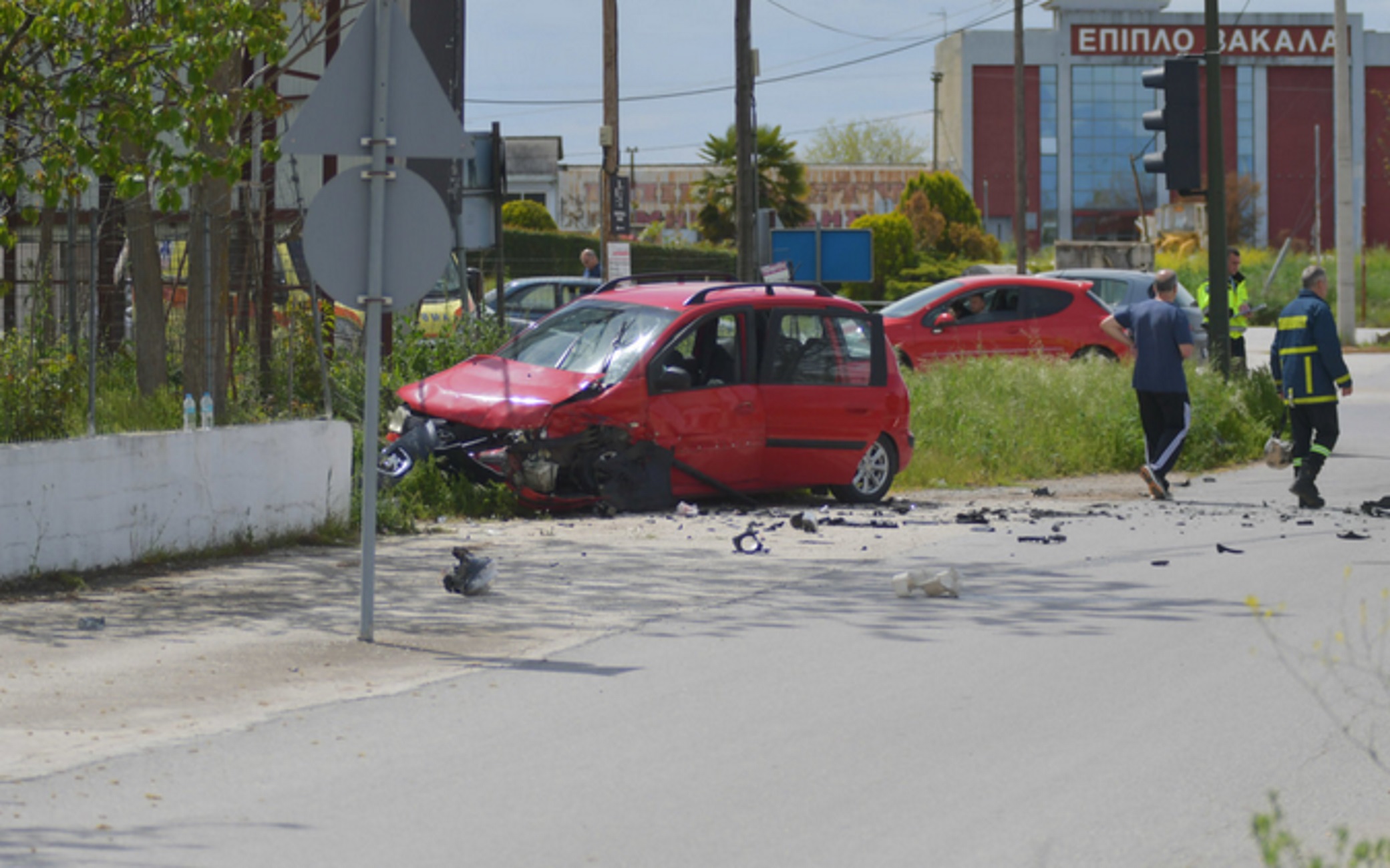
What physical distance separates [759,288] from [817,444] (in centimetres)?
136

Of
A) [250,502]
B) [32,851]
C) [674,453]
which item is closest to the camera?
[32,851]

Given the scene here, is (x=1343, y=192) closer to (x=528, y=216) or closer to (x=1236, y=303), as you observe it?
(x=1236, y=303)

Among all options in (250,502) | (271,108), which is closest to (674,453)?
(250,502)

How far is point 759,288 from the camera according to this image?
13172 mm

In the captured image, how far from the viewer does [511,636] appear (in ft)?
26.2

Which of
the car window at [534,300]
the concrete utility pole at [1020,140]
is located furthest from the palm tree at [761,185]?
the car window at [534,300]

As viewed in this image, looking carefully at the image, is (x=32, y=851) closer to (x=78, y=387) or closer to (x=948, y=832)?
(x=948, y=832)

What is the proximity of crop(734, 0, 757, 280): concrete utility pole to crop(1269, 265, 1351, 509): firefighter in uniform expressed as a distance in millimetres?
8498

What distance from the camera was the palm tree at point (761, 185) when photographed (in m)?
58.7

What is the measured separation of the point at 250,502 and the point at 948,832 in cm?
647

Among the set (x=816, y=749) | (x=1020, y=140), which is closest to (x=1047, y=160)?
(x=1020, y=140)

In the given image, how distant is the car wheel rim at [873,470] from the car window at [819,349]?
58 centimetres

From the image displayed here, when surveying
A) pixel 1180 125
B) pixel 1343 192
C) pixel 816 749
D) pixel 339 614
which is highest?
pixel 1343 192

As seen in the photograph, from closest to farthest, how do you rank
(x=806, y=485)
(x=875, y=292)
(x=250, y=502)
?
(x=250, y=502) < (x=806, y=485) < (x=875, y=292)
